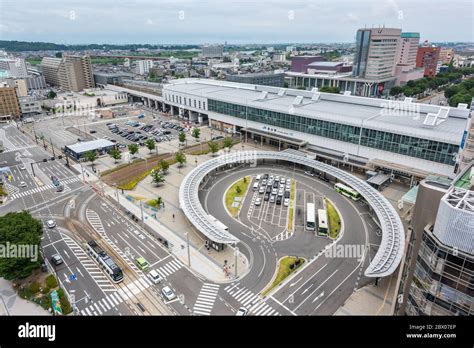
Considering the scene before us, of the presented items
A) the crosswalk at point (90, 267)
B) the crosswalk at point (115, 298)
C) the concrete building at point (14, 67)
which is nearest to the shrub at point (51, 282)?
the crosswalk at point (90, 267)

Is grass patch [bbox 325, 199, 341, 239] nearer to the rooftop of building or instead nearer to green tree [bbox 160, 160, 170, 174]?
the rooftop of building

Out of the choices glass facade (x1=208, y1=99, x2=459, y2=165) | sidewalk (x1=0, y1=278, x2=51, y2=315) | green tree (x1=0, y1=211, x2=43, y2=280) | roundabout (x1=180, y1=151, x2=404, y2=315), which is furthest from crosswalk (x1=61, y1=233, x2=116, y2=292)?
glass facade (x1=208, y1=99, x2=459, y2=165)

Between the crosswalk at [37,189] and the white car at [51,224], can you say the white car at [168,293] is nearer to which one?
the white car at [51,224]

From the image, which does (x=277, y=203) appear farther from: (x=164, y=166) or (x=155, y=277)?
(x=164, y=166)

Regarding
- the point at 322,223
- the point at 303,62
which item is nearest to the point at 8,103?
the point at 322,223

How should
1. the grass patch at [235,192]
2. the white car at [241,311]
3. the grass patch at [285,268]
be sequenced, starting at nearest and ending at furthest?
the white car at [241,311], the grass patch at [285,268], the grass patch at [235,192]
